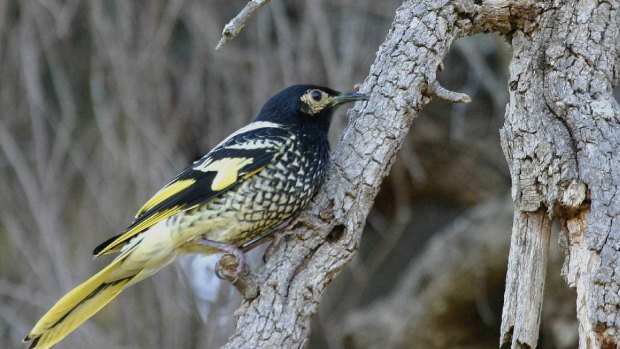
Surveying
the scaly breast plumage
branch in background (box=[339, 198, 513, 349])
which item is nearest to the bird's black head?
the scaly breast plumage

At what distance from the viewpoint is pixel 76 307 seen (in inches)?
118

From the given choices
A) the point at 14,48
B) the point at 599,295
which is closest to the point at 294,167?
the point at 599,295

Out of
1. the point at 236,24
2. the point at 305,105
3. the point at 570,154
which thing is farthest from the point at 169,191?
the point at 570,154

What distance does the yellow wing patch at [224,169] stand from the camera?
123 inches

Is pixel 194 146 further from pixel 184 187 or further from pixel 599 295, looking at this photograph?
pixel 599 295

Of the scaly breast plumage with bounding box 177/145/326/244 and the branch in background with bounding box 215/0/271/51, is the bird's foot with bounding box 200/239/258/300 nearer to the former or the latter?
the scaly breast plumage with bounding box 177/145/326/244

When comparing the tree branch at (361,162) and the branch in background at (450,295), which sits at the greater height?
the tree branch at (361,162)

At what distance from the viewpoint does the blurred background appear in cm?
428

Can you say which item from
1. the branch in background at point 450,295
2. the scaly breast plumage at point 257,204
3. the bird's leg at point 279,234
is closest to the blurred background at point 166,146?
the branch in background at point 450,295

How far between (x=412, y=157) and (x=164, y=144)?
129 cm

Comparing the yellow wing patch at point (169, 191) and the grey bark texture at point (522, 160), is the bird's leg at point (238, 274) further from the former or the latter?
the yellow wing patch at point (169, 191)

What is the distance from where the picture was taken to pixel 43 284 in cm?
422

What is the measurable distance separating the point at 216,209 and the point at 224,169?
16cm

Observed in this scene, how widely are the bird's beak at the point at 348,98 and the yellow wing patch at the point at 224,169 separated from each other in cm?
39
